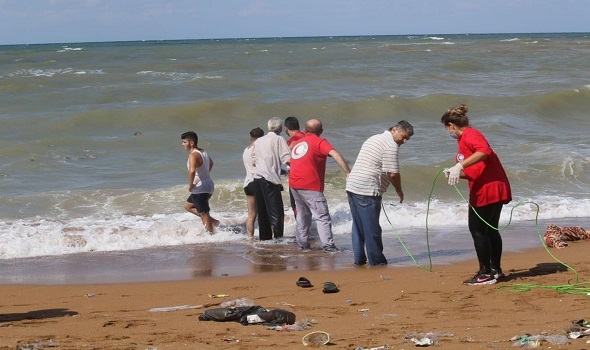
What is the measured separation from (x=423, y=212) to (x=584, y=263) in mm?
4094

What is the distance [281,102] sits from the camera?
23953mm

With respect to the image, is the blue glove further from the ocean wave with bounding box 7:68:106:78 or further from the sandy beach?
the ocean wave with bounding box 7:68:106:78

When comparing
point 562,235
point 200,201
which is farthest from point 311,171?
point 562,235

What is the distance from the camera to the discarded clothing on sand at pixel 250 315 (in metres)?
5.99

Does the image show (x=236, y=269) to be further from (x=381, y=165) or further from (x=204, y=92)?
(x=204, y=92)

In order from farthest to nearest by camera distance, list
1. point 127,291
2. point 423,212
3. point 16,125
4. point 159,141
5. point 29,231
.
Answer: point 16,125 < point 159,141 < point 423,212 < point 29,231 < point 127,291

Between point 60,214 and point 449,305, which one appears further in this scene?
point 60,214

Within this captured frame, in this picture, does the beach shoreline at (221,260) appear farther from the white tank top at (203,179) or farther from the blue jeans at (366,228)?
the white tank top at (203,179)

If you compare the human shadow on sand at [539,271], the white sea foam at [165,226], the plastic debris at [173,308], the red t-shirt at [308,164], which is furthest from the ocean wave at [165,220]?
the plastic debris at [173,308]

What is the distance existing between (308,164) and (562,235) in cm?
301

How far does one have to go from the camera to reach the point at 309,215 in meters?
9.59

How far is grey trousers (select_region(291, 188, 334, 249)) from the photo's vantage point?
9.13 meters

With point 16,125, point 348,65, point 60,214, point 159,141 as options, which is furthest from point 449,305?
point 348,65

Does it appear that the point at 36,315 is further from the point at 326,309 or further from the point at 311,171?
the point at 311,171
